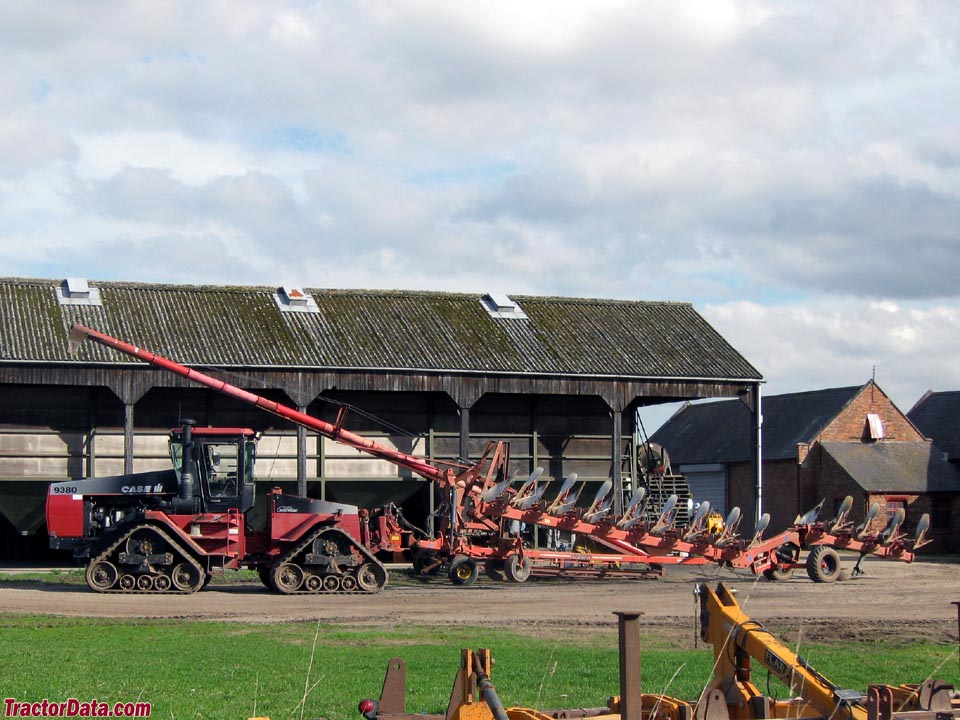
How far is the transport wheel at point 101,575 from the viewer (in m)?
24.5

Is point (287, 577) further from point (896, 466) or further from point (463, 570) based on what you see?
point (896, 466)

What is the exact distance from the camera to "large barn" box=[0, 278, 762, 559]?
33000 mm

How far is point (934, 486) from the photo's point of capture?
151 ft

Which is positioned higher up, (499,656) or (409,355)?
(409,355)

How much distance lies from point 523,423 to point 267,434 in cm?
770

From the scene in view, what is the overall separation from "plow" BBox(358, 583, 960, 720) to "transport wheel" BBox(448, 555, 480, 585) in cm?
1971

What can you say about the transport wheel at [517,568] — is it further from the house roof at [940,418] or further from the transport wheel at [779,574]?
the house roof at [940,418]

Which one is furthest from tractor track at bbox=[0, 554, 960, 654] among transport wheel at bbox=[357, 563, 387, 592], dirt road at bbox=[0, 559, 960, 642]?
transport wheel at bbox=[357, 563, 387, 592]

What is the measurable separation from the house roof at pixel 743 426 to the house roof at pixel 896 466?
5.40 ft

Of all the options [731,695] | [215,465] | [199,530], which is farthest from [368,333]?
[731,695]

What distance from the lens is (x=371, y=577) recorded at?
25.5m

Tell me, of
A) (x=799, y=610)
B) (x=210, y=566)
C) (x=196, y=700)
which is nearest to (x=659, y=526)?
(x=799, y=610)

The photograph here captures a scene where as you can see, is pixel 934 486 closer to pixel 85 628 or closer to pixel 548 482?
pixel 548 482

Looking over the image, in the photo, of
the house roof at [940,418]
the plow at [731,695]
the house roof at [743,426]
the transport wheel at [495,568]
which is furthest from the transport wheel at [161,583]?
the house roof at [940,418]
